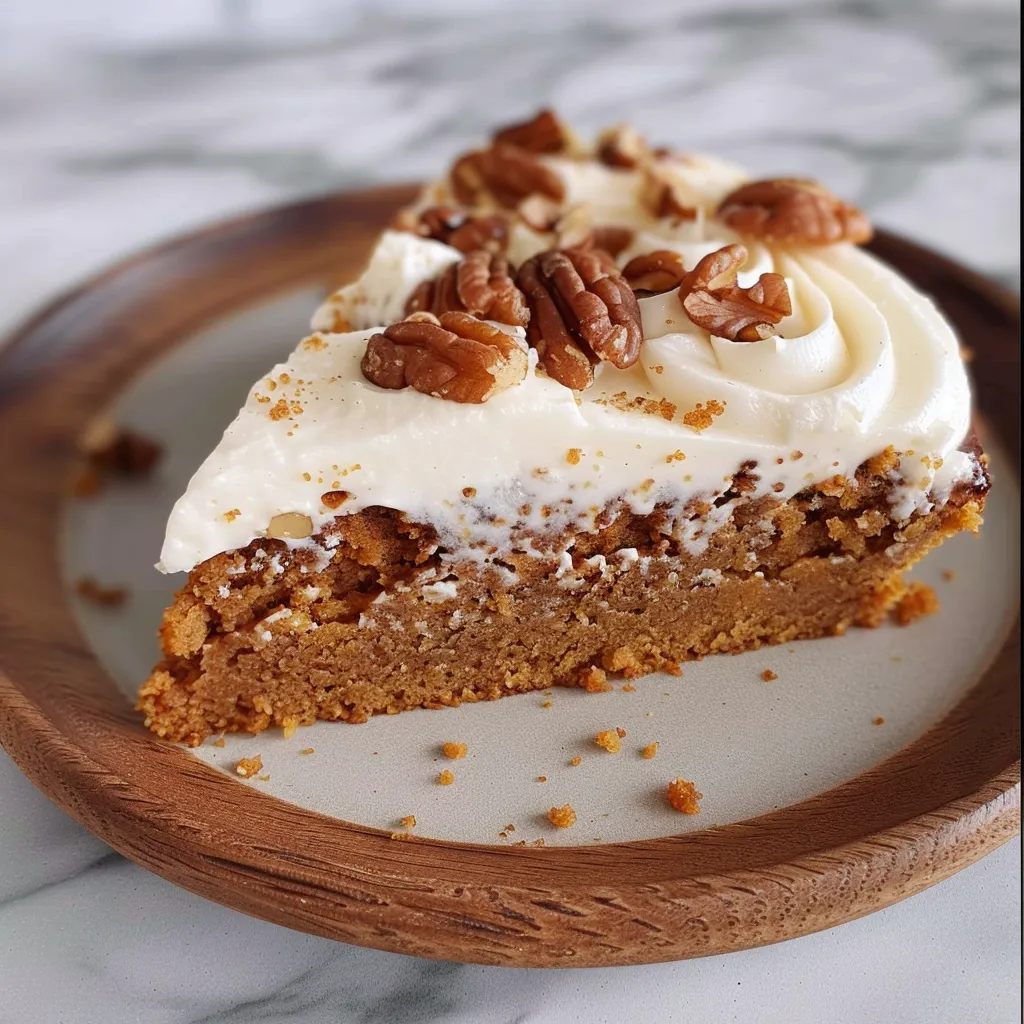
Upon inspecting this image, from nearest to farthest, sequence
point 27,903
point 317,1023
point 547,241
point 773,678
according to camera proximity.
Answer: point 317,1023 → point 27,903 → point 773,678 → point 547,241

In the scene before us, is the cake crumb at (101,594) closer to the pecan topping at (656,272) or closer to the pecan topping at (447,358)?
the pecan topping at (447,358)

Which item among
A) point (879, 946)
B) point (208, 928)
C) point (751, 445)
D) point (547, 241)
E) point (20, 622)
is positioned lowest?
point (879, 946)

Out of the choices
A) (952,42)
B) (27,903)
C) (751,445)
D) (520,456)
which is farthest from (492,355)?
(952,42)

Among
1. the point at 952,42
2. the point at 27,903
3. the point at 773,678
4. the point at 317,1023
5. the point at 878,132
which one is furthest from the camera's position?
the point at 952,42

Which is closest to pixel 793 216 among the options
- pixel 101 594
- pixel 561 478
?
pixel 561 478

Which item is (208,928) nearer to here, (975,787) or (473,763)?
(473,763)

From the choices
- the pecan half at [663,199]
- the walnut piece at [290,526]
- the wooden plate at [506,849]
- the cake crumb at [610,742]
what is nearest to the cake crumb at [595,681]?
the cake crumb at [610,742]
